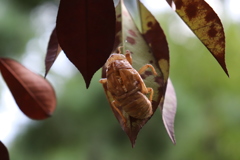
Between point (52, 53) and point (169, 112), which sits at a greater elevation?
point (52, 53)

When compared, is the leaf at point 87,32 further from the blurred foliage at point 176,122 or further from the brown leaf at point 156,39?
the blurred foliage at point 176,122

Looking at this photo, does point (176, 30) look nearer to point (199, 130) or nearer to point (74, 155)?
point (199, 130)

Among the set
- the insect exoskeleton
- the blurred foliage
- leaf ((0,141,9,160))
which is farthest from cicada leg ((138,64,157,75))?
the blurred foliage

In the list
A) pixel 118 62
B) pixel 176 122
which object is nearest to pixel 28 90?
pixel 118 62

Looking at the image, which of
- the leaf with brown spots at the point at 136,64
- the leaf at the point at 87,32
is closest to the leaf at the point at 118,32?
the leaf with brown spots at the point at 136,64

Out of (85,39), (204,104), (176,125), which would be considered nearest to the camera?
(85,39)

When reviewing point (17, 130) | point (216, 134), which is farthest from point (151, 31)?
point (17, 130)

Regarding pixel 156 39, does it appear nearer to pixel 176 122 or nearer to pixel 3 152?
pixel 3 152
